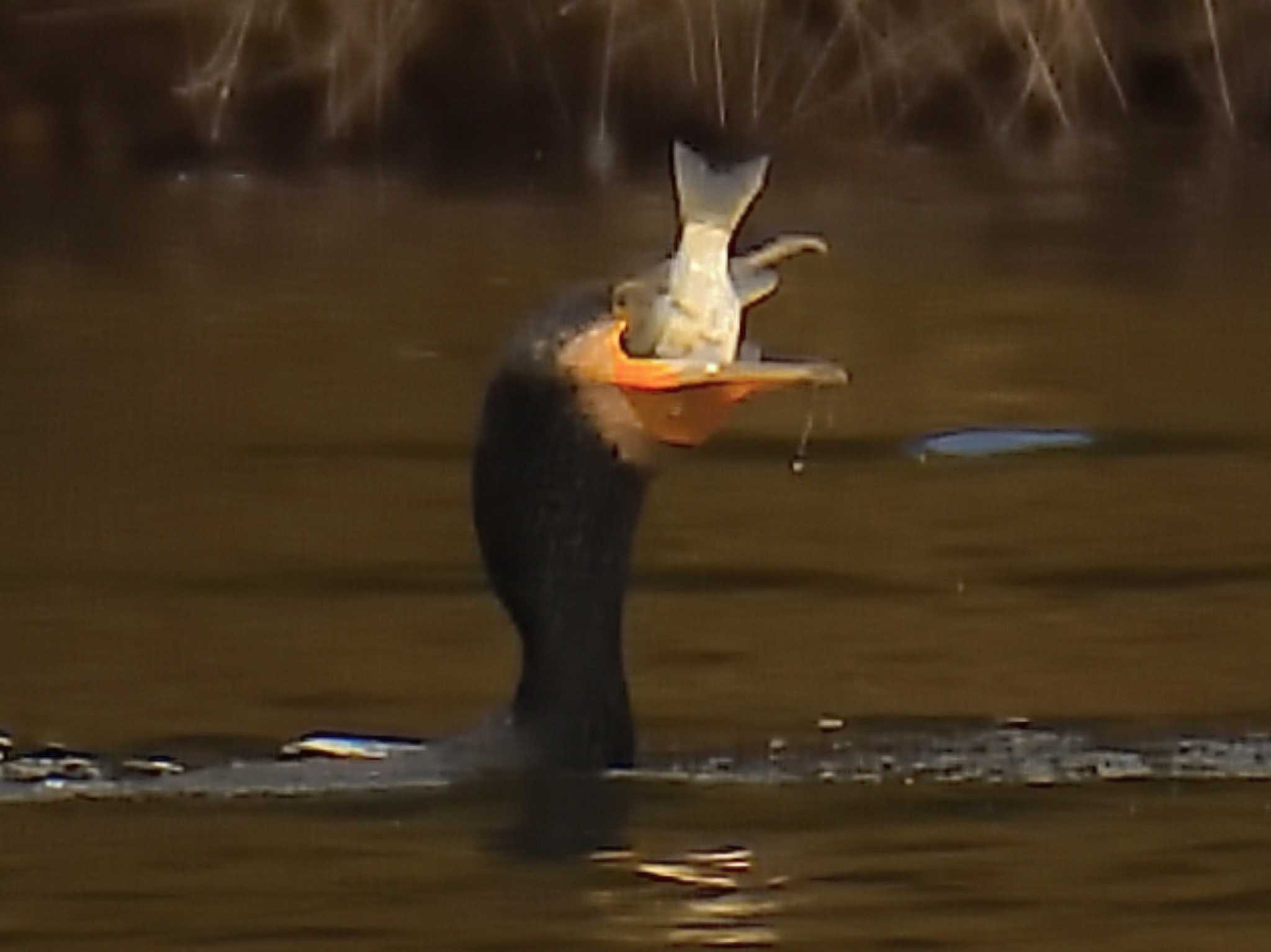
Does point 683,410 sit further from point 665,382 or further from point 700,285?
point 700,285

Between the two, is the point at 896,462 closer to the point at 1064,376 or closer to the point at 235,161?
the point at 1064,376

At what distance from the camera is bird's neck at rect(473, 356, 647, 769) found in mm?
8523

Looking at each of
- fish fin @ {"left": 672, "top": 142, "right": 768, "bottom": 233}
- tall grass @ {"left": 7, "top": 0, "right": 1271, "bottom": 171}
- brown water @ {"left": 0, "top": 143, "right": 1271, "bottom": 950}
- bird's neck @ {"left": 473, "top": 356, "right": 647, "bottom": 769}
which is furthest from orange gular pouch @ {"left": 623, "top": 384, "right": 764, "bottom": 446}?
tall grass @ {"left": 7, "top": 0, "right": 1271, "bottom": 171}

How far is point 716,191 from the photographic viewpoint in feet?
27.3

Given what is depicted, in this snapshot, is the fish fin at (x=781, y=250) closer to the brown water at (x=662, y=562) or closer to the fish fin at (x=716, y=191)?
the fish fin at (x=716, y=191)

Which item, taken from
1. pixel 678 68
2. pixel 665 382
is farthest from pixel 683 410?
pixel 678 68

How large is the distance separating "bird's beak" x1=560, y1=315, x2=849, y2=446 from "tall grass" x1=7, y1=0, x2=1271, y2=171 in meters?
11.3

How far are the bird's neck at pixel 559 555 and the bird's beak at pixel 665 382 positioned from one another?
10 cm

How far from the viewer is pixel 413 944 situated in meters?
7.49

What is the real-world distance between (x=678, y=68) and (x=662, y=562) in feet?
30.8

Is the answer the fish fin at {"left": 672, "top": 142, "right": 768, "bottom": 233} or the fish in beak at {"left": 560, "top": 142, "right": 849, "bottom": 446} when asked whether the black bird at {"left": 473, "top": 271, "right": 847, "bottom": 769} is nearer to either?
the fish in beak at {"left": 560, "top": 142, "right": 849, "bottom": 446}

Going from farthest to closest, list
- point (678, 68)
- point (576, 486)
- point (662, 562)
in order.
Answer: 1. point (678, 68)
2. point (662, 562)
3. point (576, 486)

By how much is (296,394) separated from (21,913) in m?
6.64

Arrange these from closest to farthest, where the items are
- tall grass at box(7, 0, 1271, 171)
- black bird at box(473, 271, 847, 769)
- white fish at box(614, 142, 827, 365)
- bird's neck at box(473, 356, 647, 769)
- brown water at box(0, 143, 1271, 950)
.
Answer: brown water at box(0, 143, 1271, 950)
white fish at box(614, 142, 827, 365)
black bird at box(473, 271, 847, 769)
bird's neck at box(473, 356, 647, 769)
tall grass at box(7, 0, 1271, 171)
